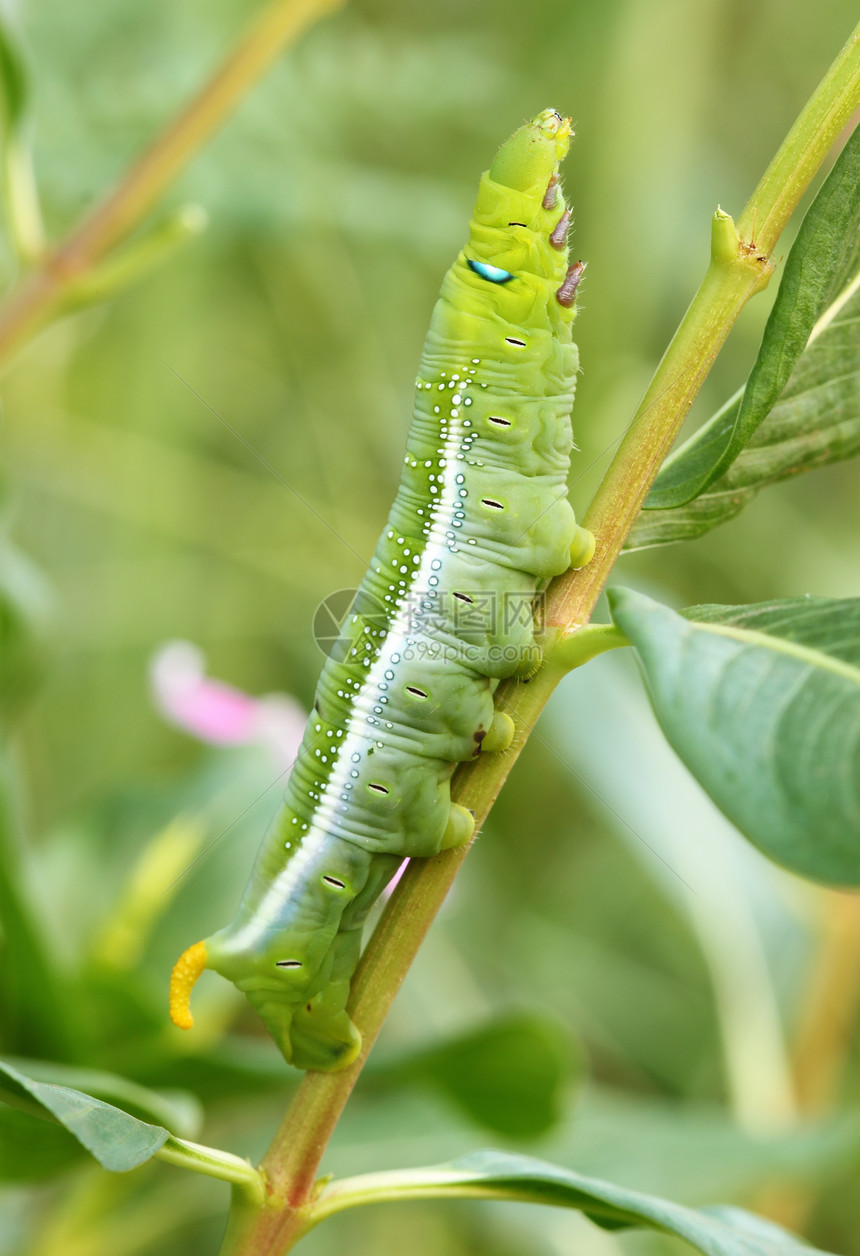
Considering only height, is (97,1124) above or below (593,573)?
below

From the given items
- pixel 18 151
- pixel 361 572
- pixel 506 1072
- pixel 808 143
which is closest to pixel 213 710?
pixel 506 1072

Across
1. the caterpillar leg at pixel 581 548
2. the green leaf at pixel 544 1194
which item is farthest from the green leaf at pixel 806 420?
the green leaf at pixel 544 1194

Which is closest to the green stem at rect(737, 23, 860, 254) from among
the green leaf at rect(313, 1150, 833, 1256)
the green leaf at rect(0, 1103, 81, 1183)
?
the green leaf at rect(313, 1150, 833, 1256)

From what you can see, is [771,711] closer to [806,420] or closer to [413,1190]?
[806,420]

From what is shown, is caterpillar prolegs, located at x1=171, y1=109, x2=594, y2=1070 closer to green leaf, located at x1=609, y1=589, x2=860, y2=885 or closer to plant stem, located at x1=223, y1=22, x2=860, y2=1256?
plant stem, located at x1=223, y1=22, x2=860, y2=1256

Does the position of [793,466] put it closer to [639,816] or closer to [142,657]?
[639,816]

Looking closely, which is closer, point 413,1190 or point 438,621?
point 413,1190
